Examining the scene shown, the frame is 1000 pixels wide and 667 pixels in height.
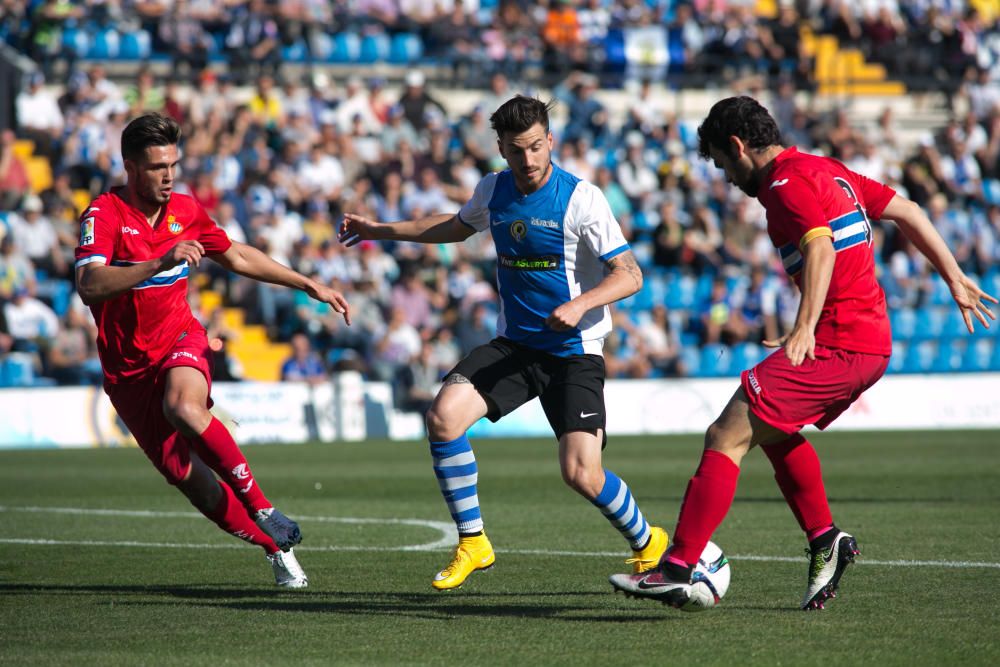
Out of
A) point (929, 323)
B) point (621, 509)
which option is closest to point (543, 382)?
point (621, 509)

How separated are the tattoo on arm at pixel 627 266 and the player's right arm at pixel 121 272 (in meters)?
1.94

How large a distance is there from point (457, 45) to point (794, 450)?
72.9 feet

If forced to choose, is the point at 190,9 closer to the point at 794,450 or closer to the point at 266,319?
the point at 266,319

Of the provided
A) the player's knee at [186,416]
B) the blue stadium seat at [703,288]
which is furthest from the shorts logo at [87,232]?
the blue stadium seat at [703,288]

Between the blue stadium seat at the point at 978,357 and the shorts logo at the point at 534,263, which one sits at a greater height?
the shorts logo at the point at 534,263

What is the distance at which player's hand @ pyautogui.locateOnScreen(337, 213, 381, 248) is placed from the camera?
7.89 m

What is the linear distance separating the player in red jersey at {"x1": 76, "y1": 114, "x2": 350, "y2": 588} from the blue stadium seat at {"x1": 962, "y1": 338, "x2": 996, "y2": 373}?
65.9ft

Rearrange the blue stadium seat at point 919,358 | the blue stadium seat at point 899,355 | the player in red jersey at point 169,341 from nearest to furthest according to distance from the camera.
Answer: the player in red jersey at point 169,341
the blue stadium seat at point 899,355
the blue stadium seat at point 919,358

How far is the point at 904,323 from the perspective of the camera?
25984 millimetres

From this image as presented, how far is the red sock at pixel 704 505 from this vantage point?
6.28m

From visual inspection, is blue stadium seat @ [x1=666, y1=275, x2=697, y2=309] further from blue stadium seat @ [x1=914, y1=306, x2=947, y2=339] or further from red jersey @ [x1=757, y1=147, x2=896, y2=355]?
red jersey @ [x1=757, y1=147, x2=896, y2=355]

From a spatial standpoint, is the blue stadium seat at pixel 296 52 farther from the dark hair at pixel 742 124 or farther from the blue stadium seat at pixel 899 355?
the dark hair at pixel 742 124

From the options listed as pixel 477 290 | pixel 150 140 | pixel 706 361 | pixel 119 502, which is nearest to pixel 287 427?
pixel 477 290

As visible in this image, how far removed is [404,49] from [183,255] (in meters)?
22.0
